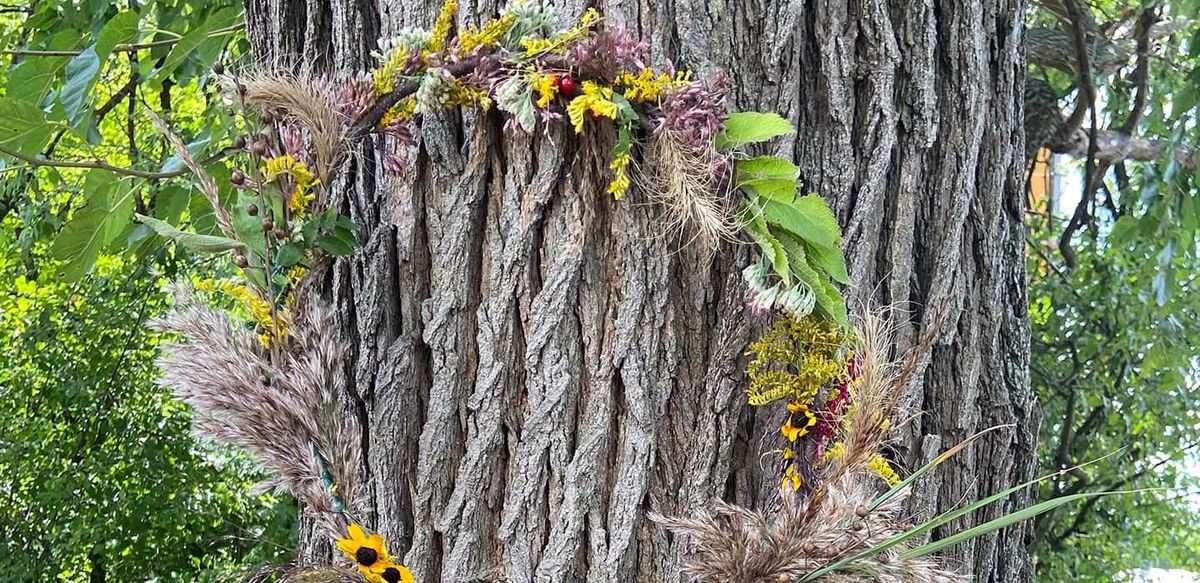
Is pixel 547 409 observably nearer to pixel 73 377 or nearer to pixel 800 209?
pixel 800 209

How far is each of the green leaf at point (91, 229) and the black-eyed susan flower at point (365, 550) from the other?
0.57 meters

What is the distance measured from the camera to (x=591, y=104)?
789 mm

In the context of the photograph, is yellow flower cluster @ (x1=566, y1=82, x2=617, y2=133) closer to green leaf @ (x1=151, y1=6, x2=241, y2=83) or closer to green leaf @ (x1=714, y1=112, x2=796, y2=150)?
green leaf @ (x1=714, y1=112, x2=796, y2=150)

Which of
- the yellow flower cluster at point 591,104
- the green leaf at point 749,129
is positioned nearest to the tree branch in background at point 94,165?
the yellow flower cluster at point 591,104

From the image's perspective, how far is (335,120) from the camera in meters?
0.82

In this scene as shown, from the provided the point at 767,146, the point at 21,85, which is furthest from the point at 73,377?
the point at 767,146

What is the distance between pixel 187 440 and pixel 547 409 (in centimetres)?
198

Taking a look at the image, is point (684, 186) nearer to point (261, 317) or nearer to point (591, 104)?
point (591, 104)

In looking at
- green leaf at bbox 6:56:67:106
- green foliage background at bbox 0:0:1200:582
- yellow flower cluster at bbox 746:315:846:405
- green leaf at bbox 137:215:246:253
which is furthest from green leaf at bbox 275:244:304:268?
green foliage background at bbox 0:0:1200:582

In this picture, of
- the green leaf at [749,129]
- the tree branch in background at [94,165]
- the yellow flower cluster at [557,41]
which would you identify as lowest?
the green leaf at [749,129]

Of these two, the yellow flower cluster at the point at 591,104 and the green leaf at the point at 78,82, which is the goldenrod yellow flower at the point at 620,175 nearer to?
the yellow flower cluster at the point at 591,104

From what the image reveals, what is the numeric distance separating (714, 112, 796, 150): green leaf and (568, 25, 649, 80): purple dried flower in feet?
0.28

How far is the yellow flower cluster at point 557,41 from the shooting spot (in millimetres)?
802

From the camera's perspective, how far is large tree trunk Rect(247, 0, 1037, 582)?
0.86m
